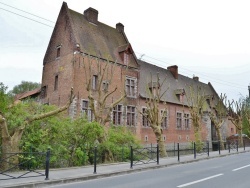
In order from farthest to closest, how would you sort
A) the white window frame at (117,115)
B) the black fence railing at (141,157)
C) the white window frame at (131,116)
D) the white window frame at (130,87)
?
the white window frame at (130,87)
the white window frame at (131,116)
the white window frame at (117,115)
the black fence railing at (141,157)

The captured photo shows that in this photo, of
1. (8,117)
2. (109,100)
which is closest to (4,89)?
(8,117)

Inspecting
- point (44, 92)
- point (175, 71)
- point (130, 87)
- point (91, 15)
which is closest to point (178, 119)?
point (175, 71)

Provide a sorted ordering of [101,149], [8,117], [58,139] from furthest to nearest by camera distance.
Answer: [101,149], [58,139], [8,117]

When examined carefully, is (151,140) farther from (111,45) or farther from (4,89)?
(4,89)

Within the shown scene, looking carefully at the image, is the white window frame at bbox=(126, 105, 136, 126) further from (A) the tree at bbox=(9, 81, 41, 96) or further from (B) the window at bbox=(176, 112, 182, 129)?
(A) the tree at bbox=(9, 81, 41, 96)

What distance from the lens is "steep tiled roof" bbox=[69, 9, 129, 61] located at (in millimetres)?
25656

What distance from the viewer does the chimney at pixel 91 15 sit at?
29.0 meters

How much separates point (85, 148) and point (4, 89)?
18.0ft

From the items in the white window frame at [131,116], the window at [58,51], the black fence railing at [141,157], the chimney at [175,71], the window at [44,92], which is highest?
the chimney at [175,71]

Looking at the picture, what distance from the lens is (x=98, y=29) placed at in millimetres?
29266

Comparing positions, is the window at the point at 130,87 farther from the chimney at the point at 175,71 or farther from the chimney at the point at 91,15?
the chimney at the point at 175,71

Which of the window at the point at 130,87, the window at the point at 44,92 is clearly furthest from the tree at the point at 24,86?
the window at the point at 130,87

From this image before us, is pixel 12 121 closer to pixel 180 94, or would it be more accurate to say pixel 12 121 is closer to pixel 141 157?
pixel 141 157

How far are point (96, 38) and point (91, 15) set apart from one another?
11.5 feet
